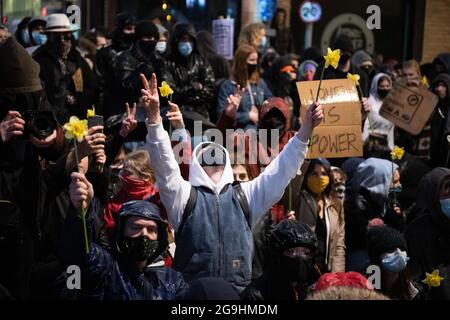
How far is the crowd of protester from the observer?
5270 millimetres

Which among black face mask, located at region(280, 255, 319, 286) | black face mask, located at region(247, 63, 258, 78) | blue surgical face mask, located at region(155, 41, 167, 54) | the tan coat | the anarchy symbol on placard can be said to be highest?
blue surgical face mask, located at region(155, 41, 167, 54)

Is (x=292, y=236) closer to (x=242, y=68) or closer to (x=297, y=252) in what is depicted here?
(x=297, y=252)

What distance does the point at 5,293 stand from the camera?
4820 mm

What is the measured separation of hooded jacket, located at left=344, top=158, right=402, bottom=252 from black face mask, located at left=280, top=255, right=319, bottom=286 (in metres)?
2.33

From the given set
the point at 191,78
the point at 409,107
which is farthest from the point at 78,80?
the point at 409,107

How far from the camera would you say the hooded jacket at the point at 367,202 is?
7832mm

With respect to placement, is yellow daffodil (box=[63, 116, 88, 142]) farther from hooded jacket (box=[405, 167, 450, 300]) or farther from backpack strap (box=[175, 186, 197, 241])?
hooded jacket (box=[405, 167, 450, 300])

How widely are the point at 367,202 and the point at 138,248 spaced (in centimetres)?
313

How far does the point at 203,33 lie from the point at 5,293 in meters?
7.77

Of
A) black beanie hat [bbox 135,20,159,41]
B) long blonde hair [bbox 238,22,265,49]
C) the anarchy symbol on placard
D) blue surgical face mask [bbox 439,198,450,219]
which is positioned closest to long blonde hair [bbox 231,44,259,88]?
black beanie hat [bbox 135,20,159,41]

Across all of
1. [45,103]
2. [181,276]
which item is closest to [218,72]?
[45,103]

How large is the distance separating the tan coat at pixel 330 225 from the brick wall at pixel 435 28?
1391 cm

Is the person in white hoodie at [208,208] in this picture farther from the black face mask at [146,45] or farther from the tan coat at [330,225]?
the black face mask at [146,45]

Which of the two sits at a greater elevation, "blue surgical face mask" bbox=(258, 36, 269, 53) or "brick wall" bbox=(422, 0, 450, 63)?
"blue surgical face mask" bbox=(258, 36, 269, 53)
